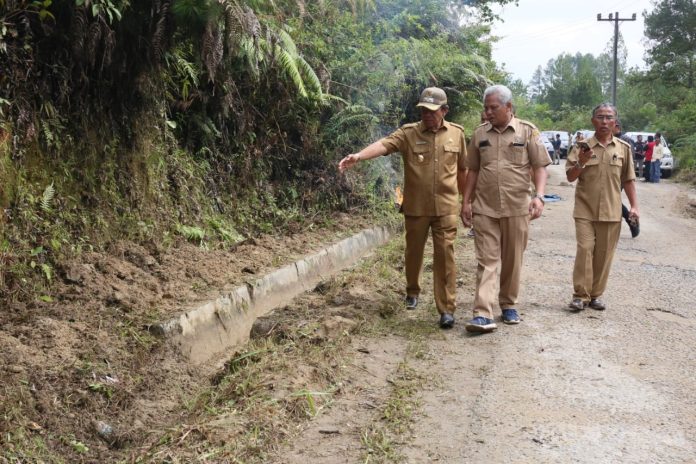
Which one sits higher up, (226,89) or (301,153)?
(226,89)

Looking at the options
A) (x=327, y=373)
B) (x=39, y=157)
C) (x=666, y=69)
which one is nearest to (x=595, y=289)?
(x=327, y=373)

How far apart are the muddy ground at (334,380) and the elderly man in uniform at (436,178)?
0.44 metres

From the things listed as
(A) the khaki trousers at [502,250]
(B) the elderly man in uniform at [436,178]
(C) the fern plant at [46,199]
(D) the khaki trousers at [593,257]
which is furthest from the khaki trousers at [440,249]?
(C) the fern plant at [46,199]

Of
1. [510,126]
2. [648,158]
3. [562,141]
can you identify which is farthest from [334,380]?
[562,141]

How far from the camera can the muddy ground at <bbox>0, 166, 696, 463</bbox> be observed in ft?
12.1

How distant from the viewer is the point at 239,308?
6035mm

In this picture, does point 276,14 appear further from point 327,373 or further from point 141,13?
point 327,373

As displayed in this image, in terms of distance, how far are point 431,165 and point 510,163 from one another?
659 mm

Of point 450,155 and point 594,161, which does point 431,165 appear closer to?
point 450,155

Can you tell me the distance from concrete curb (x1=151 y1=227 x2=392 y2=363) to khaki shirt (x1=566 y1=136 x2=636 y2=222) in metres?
2.77

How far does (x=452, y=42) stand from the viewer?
1608 cm

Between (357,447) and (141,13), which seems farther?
(141,13)

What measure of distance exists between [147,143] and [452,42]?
10.8 metres

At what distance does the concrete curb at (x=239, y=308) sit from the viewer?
5250 millimetres
